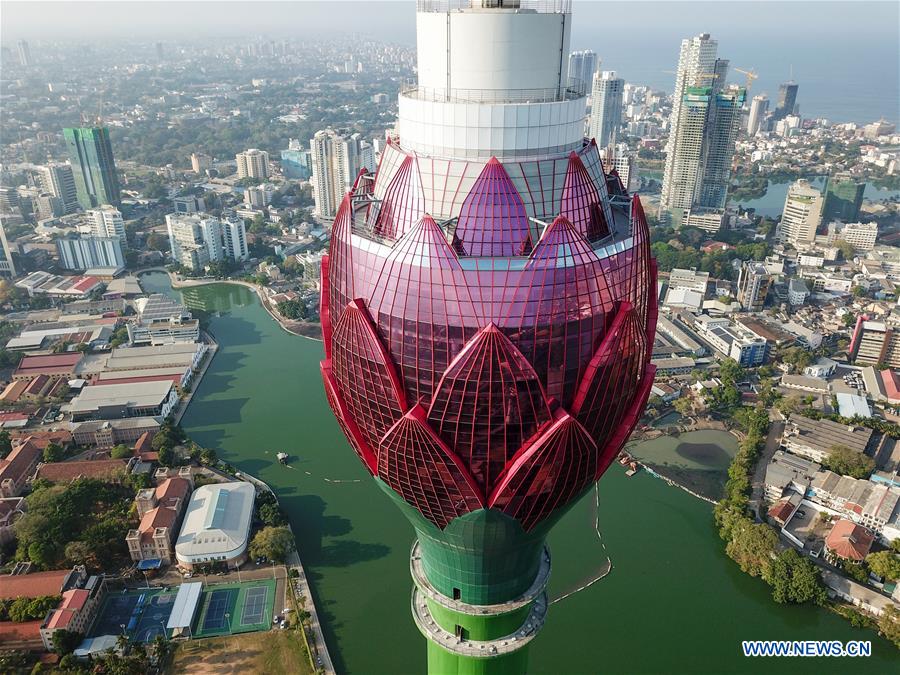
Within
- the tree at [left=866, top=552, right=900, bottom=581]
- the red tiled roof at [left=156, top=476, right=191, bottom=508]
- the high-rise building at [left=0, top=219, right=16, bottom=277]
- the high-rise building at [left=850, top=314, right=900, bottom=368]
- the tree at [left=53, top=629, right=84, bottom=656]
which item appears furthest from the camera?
the high-rise building at [left=0, top=219, right=16, bottom=277]

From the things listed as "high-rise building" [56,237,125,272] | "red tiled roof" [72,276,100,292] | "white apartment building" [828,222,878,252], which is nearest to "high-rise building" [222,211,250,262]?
"high-rise building" [56,237,125,272]

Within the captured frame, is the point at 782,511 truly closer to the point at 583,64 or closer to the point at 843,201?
the point at 843,201

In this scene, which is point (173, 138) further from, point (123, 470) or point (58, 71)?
point (58, 71)

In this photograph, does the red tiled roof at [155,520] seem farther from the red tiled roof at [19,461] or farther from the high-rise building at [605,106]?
the high-rise building at [605,106]

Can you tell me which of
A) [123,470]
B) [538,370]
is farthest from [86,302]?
[538,370]

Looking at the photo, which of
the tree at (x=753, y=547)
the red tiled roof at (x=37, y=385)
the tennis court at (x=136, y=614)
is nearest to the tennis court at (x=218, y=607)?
the tennis court at (x=136, y=614)

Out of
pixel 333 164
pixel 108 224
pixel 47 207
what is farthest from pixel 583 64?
pixel 47 207

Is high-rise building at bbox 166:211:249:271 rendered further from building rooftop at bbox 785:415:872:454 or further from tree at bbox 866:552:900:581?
tree at bbox 866:552:900:581
